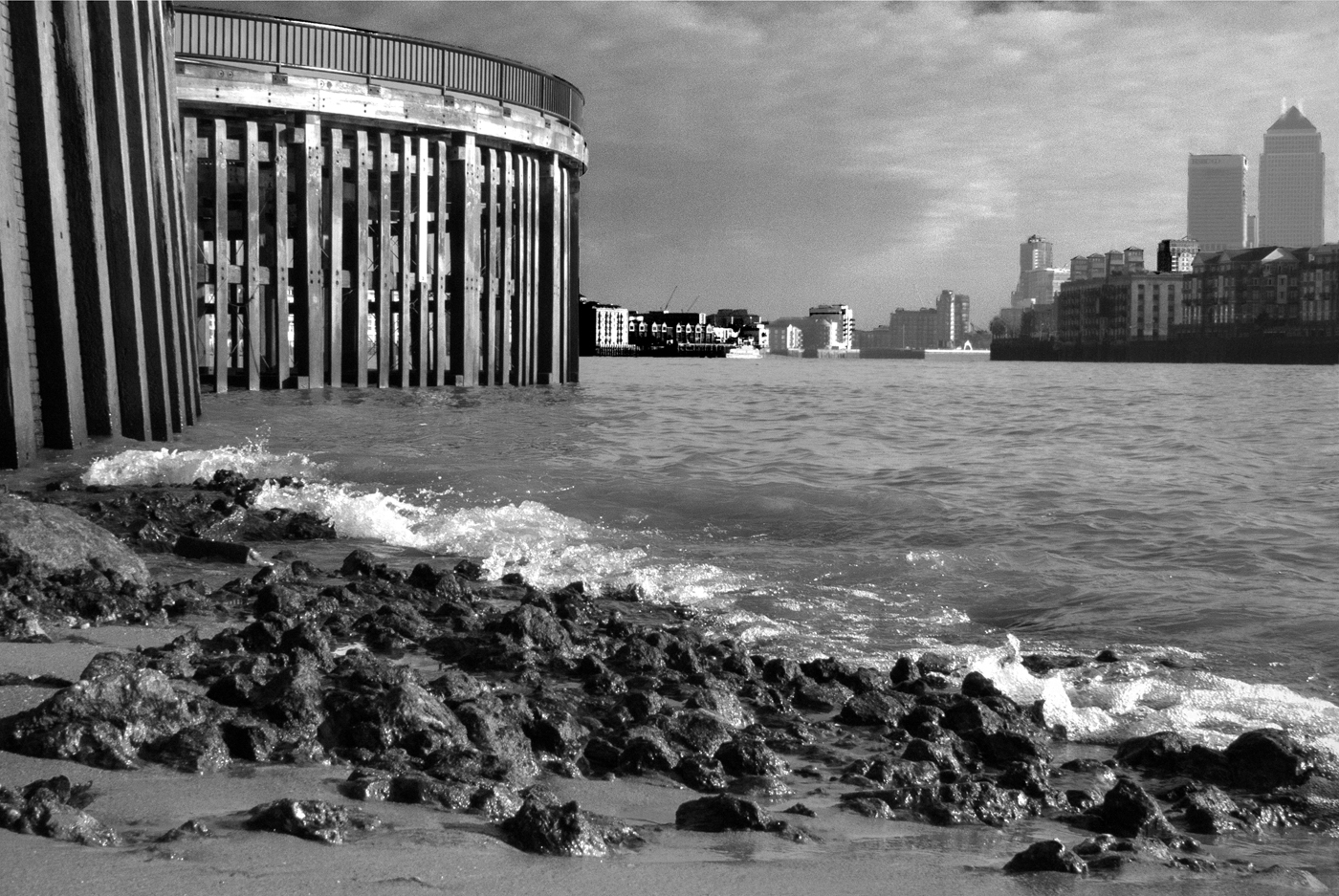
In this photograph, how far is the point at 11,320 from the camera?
334 inches

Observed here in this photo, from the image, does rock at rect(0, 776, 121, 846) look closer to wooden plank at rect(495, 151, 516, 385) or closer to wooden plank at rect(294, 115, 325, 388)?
wooden plank at rect(294, 115, 325, 388)

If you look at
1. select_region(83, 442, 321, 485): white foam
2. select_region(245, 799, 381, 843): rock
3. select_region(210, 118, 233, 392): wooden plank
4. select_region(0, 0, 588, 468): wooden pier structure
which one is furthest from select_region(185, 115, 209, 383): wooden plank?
select_region(245, 799, 381, 843): rock

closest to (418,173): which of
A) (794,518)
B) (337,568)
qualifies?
(794,518)

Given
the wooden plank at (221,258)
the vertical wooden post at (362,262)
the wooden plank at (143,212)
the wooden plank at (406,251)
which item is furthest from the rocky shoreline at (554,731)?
the wooden plank at (406,251)

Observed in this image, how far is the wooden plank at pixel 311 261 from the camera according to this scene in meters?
22.4

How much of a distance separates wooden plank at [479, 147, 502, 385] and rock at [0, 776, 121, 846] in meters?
23.4

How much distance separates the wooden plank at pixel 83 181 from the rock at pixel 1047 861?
970cm

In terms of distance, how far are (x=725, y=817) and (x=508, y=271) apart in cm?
2384

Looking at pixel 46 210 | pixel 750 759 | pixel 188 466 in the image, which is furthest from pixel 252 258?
pixel 750 759

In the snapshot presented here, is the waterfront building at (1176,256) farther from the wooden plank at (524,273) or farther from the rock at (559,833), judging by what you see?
the rock at (559,833)

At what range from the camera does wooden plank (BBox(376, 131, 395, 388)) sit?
76.7ft

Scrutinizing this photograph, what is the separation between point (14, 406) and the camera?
8953mm

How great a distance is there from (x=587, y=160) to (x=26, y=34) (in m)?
20.8

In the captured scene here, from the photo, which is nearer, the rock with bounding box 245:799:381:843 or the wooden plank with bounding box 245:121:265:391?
the rock with bounding box 245:799:381:843
